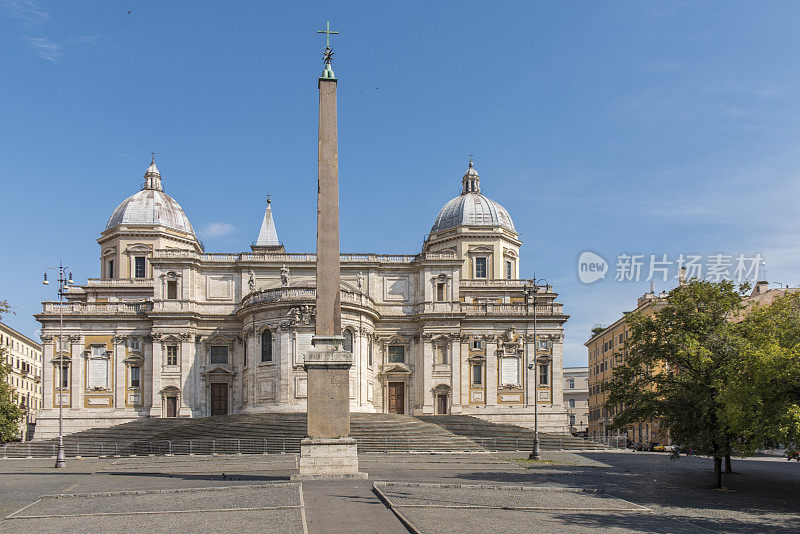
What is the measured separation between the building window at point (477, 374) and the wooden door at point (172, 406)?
2383 centimetres

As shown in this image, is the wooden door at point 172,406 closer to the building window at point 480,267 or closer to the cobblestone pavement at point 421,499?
the cobblestone pavement at point 421,499

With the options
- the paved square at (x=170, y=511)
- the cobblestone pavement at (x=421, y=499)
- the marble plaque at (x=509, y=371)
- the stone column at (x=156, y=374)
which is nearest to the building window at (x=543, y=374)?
the marble plaque at (x=509, y=371)

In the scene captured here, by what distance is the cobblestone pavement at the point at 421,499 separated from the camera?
716 inches

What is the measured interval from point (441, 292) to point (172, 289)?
2176 centimetres

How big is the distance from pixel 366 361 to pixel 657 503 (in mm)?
38631

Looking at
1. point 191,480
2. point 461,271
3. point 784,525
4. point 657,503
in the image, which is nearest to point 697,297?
point 657,503

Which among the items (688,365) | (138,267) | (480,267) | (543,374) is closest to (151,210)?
(138,267)

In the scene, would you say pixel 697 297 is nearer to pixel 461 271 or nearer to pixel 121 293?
pixel 461 271

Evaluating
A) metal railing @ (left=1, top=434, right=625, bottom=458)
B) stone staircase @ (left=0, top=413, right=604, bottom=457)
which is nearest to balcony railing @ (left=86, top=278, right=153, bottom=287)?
stone staircase @ (left=0, top=413, right=604, bottom=457)

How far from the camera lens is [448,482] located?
88.3 ft

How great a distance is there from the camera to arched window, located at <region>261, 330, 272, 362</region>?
58.8m

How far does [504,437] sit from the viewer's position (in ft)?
170

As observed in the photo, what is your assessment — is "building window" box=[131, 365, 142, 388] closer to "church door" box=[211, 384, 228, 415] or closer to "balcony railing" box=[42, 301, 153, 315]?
"balcony railing" box=[42, 301, 153, 315]

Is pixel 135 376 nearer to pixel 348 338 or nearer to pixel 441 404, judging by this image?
pixel 348 338
